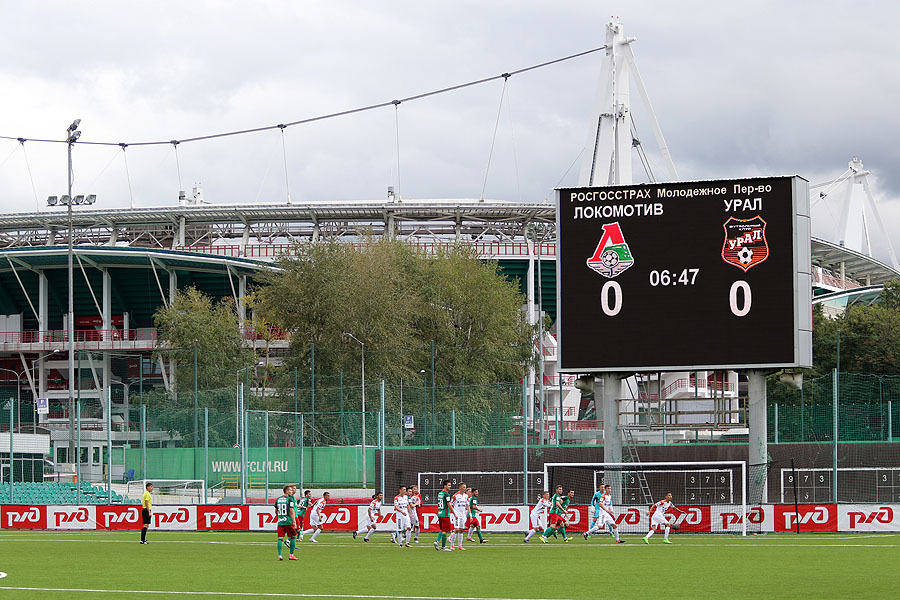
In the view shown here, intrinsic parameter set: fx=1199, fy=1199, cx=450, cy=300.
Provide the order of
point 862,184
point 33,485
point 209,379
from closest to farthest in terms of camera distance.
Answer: point 33,485
point 209,379
point 862,184

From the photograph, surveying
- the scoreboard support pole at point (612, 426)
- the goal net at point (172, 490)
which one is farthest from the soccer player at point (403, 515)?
the goal net at point (172, 490)

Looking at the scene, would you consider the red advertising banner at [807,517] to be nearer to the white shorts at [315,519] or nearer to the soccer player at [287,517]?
the white shorts at [315,519]

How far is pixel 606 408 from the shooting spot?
3588 cm

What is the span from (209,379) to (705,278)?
35.4 m

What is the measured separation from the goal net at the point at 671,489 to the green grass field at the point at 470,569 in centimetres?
84

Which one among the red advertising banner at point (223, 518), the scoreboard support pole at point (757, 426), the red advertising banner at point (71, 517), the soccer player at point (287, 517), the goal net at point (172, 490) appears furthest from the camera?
the goal net at point (172, 490)

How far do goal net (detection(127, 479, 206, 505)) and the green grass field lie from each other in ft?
41.7

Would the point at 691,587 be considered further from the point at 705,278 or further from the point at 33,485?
the point at 33,485

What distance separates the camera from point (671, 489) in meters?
39.9

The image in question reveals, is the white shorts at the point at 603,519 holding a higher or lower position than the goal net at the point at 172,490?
higher

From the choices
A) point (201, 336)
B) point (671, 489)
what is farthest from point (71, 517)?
point (201, 336)

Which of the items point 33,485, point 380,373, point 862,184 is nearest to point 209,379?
point 380,373

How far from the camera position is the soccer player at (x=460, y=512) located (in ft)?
95.1

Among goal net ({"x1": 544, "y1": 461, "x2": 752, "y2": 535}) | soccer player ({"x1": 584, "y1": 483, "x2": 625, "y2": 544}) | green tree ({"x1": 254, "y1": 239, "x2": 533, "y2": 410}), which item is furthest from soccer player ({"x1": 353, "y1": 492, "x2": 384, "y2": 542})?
green tree ({"x1": 254, "y1": 239, "x2": 533, "y2": 410})
